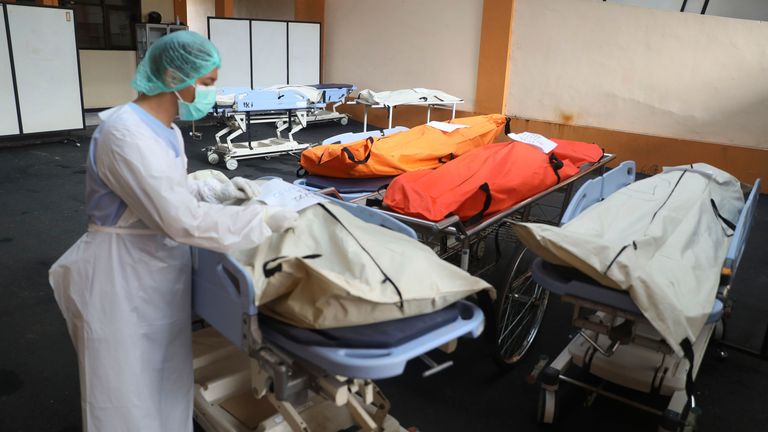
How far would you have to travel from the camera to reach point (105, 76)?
8602mm

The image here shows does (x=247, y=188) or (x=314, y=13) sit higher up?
(x=314, y=13)

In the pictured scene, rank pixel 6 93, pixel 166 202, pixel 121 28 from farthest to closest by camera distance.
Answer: pixel 121 28 → pixel 6 93 → pixel 166 202

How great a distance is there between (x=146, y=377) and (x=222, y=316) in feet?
1.10

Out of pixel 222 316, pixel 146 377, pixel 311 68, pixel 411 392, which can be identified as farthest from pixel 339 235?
Answer: pixel 311 68

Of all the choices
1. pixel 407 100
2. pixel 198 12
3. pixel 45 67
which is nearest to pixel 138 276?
pixel 407 100

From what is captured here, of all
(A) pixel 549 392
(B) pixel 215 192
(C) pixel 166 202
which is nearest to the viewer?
(C) pixel 166 202

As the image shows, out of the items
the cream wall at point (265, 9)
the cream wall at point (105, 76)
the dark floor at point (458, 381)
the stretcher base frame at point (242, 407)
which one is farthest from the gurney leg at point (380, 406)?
the cream wall at point (265, 9)

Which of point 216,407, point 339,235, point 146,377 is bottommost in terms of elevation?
point 216,407

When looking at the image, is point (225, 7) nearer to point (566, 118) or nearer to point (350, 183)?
point (566, 118)

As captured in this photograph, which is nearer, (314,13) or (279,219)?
(279,219)

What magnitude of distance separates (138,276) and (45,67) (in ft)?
18.9

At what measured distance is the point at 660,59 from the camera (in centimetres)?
620

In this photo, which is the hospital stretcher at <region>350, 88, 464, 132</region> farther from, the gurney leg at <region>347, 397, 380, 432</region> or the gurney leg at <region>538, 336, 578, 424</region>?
the gurney leg at <region>347, 397, 380, 432</region>

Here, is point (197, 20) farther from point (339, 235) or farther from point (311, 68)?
point (339, 235)
